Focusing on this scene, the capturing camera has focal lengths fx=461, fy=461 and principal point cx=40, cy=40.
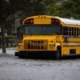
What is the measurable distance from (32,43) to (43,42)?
720 millimetres

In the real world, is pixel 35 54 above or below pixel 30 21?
below

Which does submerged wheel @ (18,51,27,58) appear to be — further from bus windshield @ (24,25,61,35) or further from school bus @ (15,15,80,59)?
bus windshield @ (24,25,61,35)

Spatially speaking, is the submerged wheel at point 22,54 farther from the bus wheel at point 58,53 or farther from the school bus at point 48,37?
the bus wheel at point 58,53

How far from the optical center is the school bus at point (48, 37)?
26.6 metres

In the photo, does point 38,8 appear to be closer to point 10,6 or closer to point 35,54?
point 10,6

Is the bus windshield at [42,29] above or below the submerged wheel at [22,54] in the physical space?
above

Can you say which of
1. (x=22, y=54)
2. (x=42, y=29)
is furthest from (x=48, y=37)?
(x=22, y=54)

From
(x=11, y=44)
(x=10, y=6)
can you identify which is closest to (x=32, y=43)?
(x=10, y=6)

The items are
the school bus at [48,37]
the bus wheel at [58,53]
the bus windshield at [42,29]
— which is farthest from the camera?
the bus windshield at [42,29]

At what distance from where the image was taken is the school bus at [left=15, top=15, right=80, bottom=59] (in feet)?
87.4

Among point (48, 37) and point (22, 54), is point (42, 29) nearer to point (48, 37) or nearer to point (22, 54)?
point (48, 37)

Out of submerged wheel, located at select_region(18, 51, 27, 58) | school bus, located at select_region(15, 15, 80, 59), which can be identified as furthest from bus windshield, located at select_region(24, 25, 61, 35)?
submerged wheel, located at select_region(18, 51, 27, 58)

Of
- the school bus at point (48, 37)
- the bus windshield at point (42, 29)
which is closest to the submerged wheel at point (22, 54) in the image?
the school bus at point (48, 37)

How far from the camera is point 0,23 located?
106ft
